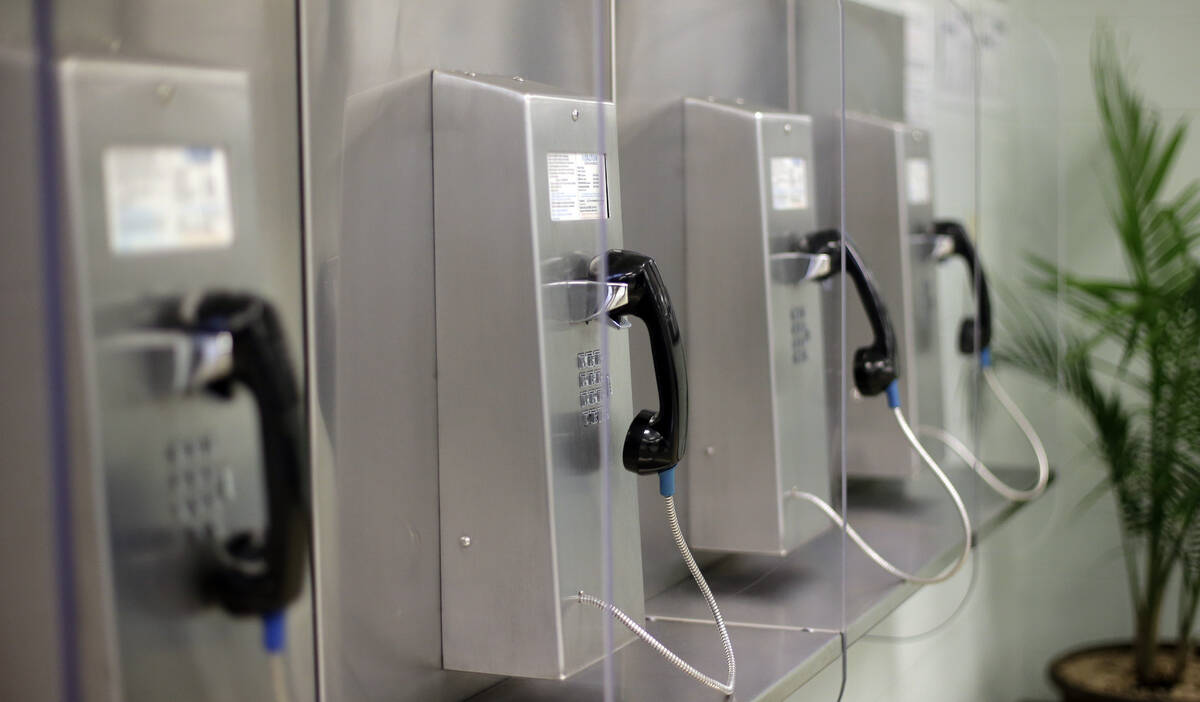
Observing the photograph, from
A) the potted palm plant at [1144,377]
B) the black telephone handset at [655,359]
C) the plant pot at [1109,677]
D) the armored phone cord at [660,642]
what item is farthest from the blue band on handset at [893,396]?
the plant pot at [1109,677]

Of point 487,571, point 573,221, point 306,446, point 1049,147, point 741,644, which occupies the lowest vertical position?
point 741,644

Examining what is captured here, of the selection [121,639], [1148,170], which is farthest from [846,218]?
[1148,170]

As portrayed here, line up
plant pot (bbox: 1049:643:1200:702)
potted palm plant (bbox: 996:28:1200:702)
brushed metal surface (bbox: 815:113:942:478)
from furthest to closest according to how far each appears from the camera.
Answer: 1. plant pot (bbox: 1049:643:1200:702)
2. potted palm plant (bbox: 996:28:1200:702)
3. brushed metal surface (bbox: 815:113:942:478)

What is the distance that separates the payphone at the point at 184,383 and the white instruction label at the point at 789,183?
718 mm

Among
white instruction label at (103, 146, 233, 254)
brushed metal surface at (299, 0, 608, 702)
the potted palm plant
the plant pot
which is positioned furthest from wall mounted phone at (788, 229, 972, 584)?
the plant pot

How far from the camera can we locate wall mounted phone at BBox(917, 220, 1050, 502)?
184cm

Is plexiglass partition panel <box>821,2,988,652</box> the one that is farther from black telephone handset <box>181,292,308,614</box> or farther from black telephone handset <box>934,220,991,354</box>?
black telephone handset <box>181,292,308,614</box>

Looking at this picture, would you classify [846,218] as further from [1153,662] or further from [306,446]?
[1153,662]

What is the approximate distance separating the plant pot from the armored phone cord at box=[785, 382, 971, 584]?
1.10 m

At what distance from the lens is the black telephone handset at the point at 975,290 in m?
1.87

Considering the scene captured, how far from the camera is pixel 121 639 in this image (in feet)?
2.22

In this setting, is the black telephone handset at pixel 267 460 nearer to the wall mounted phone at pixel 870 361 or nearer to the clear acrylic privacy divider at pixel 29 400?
the clear acrylic privacy divider at pixel 29 400

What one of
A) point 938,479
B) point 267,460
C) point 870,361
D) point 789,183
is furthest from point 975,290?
point 267,460

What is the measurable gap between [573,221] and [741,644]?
1.68 feet
